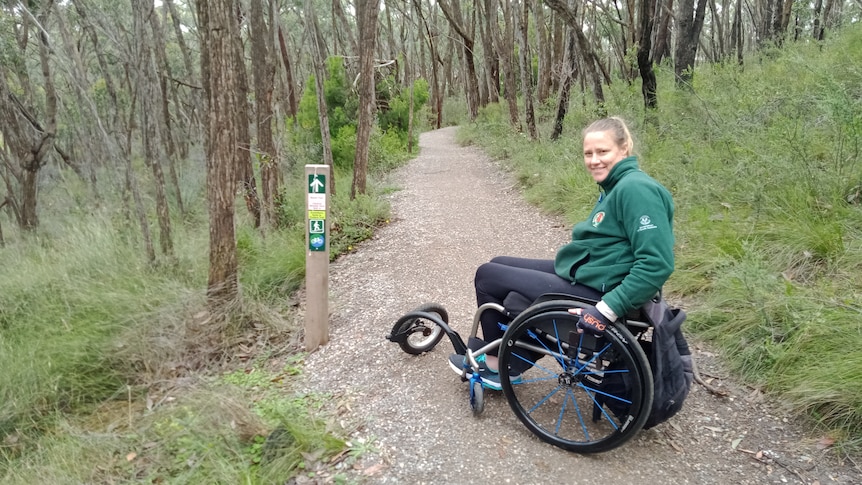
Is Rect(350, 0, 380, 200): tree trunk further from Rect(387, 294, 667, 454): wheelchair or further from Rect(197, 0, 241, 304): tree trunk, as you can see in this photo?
Rect(387, 294, 667, 454): wheelchair

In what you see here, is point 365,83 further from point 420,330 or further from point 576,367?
point 576,367

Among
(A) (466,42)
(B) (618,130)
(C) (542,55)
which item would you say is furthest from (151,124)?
(A) (466,42)

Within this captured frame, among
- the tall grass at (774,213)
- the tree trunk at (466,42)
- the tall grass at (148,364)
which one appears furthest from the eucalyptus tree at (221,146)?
the tree trunk at (466,42)

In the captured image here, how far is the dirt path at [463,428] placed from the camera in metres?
2.46

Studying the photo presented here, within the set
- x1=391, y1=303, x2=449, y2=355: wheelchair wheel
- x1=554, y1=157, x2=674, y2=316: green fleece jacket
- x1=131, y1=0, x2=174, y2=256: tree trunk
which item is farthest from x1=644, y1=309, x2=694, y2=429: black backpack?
x1=131, y1=0, x2=174, y2=256: tree trunk

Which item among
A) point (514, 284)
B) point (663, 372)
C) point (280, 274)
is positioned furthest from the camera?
point (280, 274)

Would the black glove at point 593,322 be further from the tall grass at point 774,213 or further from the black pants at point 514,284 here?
the tall grass at point 774,213

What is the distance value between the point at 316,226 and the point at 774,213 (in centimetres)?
377

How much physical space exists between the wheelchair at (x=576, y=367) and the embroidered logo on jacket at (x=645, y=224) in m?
0.38

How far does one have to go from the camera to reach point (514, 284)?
2713mm

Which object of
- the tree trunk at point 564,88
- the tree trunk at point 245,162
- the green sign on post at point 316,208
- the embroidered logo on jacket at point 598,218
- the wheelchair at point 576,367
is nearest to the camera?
the wheelchair at point 576,367

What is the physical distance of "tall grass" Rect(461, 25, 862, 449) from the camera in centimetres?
287

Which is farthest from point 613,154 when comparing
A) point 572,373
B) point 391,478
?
point 391,478

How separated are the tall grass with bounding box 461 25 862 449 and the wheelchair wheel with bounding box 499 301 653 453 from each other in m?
1.08
